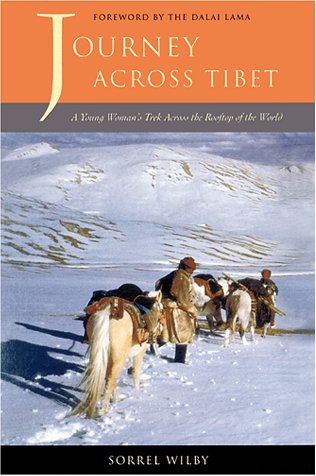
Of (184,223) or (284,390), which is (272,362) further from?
(184,223)

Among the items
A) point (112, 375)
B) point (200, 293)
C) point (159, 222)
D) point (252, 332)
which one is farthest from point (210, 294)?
point (112, 375)

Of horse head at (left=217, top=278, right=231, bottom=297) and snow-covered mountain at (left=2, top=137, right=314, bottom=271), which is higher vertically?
snow-covered mountain at (left=2, top=137, right=314, bottom=271)

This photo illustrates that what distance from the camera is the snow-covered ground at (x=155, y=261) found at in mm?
5008

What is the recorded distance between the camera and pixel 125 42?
203 inches

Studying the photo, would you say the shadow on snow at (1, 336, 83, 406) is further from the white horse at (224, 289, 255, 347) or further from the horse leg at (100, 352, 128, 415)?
the white horse at (224, 289, 255, 347)

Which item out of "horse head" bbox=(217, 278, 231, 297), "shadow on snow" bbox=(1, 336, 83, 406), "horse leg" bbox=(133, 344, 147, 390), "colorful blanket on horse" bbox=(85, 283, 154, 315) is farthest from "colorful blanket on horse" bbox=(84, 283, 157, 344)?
"horse head" bbox=(217, 278, 231, 297)

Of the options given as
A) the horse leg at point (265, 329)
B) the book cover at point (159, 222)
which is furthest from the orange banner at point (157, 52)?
the horse leg at point (265, 329)

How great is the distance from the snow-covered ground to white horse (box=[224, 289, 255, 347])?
17cm

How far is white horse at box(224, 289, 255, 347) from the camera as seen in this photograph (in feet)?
20.3

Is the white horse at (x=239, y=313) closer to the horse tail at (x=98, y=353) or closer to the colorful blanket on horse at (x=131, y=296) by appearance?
the colorful blanket on horse at (x=131, y=296)

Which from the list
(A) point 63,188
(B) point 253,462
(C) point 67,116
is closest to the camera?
(B) point 253,462

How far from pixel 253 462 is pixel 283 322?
4.82 ft

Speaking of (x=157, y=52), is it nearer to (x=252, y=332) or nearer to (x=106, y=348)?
(x=106, y=348)

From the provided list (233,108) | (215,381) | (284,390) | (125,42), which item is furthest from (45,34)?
(284,390)
